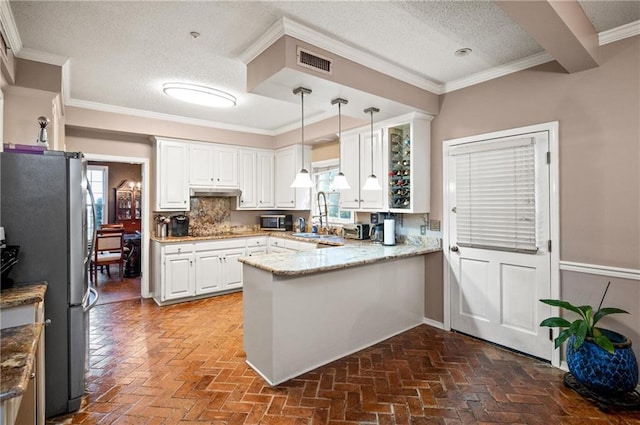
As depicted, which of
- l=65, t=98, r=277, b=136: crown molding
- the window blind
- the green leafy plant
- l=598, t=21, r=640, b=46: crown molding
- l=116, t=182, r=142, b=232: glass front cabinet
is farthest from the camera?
l=116, t=182, r=142, b=232: glass front cabinet

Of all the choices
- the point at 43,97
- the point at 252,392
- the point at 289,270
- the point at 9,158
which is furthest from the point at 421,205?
the point at 43,97

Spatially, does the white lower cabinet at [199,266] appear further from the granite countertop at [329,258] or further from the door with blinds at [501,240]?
the door with blinds at [501,240]

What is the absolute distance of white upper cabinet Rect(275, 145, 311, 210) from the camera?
18.0ft

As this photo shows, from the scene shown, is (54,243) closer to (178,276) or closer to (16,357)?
(16,357)

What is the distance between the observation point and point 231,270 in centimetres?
500

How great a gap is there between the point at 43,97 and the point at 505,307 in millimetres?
4533

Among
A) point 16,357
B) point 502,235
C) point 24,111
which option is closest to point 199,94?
point 24,111

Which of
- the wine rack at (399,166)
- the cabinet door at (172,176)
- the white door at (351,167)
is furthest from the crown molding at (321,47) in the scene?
the cabinet door at (172,176)

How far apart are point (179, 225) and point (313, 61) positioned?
3.45 meters

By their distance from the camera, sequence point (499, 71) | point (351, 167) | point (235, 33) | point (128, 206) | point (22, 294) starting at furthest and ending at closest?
point (128, 206), point (351, 167), point (499, 71), point (235, 33), point (22, 294)

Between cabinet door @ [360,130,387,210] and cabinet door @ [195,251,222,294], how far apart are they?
2.33m

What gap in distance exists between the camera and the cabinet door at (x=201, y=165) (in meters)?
4.95

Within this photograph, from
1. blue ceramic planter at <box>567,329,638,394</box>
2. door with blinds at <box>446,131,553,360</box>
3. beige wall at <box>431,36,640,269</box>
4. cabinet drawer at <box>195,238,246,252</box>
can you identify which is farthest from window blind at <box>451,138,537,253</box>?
cabinet drawer at <box>195,238,246,252</box>

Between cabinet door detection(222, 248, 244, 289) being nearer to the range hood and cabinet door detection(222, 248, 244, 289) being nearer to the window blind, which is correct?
the range hood
